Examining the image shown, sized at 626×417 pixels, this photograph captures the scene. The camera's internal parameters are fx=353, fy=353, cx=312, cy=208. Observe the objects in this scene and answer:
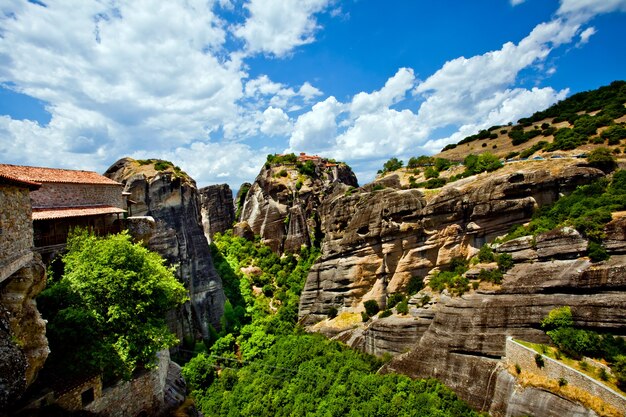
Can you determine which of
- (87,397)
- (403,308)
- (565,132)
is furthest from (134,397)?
(565,132)

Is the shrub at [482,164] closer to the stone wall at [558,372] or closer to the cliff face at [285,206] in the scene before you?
the stone wall at [558,372]

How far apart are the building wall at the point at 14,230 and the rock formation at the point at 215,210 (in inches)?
1835

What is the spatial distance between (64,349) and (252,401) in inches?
652

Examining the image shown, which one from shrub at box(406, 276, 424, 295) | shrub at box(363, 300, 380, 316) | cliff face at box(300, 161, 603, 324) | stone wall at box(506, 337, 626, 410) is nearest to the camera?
stone wall at box(506, 337, 626, 410)

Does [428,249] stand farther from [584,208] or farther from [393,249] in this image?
[584,208]

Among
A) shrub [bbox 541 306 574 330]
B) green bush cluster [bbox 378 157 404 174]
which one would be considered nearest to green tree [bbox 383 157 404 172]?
green bush cluster [bbox 378 157 404 174]

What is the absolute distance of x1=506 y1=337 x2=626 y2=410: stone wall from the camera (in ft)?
55.3

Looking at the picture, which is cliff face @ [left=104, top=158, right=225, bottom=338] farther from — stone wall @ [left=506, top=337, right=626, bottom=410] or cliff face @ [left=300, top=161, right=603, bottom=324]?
stone wall @ [left=506, top=337, right=626, bottom=410]

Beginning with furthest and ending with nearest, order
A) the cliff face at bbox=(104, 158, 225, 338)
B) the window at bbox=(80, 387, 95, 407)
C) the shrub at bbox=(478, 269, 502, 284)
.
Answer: the cliff face at bbox=(104, 158, 225, 338) < the shrub at bbox=(478, 269, 502, 284) < the window at bbox=(80, 387, 95, 407)

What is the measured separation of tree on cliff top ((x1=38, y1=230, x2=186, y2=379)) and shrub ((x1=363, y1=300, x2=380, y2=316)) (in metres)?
18.8

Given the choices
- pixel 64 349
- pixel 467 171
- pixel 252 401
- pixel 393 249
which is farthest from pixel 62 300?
pixel 467 171

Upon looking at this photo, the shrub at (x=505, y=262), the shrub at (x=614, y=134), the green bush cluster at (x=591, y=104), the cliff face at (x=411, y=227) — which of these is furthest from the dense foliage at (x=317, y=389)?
the green bush cluster at (x=591, y=104)

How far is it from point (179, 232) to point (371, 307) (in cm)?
2152

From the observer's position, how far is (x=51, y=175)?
23.4 m
